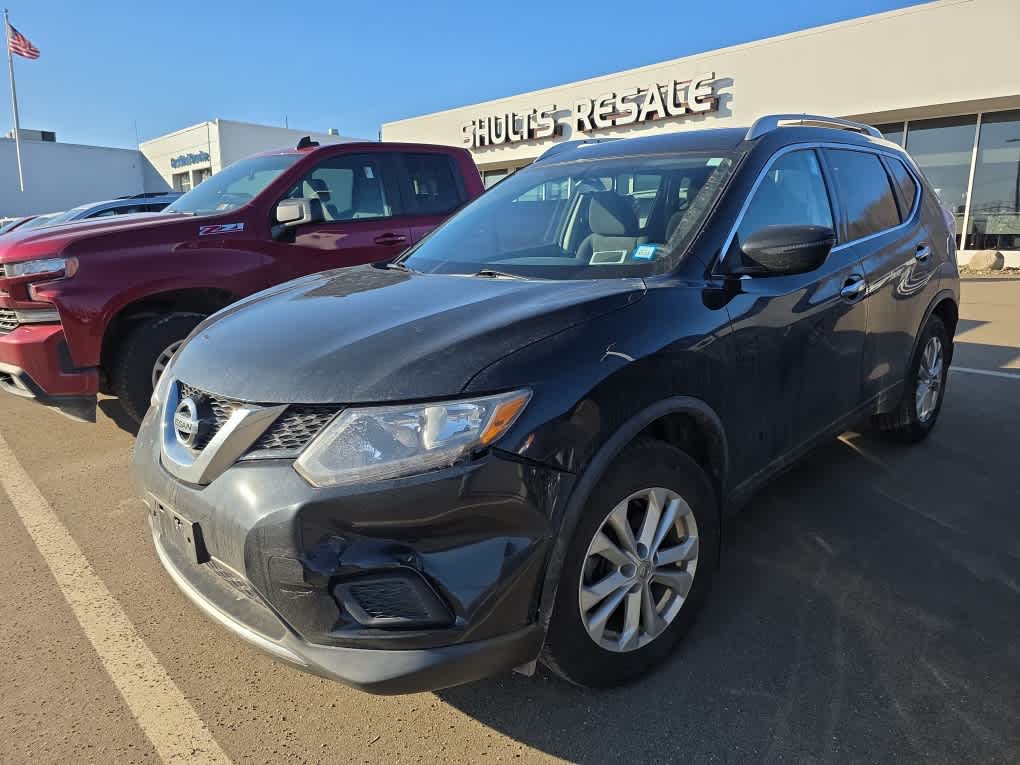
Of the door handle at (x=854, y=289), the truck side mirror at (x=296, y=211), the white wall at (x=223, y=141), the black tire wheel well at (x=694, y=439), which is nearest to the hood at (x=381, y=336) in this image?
the black tire wheel well at (x=694, y=439)

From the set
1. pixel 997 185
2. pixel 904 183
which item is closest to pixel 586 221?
pixel 904 183

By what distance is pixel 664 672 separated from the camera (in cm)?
229

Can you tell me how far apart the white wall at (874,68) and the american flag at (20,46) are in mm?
27390

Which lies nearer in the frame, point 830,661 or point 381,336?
point 381,336

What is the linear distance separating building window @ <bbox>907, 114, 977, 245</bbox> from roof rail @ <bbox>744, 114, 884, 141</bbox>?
12.8m

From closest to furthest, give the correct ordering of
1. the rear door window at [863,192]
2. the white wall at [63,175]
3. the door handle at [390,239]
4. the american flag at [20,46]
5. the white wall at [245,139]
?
the rear door window at [863,192]
the door handle at [390,239]
the american flag at [20,46]
the white wall at [245,139]
the white wall at [63,175]

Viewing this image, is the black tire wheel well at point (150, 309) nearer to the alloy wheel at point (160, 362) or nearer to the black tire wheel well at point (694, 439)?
the alloy wheel at point (160, 362)

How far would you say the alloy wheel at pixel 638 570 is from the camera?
2014 millimetres

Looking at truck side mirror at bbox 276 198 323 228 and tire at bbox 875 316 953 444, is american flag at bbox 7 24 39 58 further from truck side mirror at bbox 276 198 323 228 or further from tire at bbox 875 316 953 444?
tire at bbox 875 316 953 444

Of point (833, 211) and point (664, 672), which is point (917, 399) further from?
point (664, 672)

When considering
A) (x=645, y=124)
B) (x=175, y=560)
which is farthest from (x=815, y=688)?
(x=645, y=124)

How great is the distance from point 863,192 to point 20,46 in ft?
125

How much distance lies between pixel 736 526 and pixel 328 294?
2131 mm

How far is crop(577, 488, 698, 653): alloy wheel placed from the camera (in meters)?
2.01
